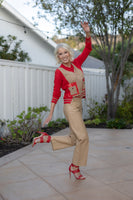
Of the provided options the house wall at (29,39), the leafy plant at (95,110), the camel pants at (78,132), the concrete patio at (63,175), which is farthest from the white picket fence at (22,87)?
the house wall at (29,39)

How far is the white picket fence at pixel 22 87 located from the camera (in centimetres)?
696

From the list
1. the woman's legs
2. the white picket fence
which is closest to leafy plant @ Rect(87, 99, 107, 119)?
the white picket fence

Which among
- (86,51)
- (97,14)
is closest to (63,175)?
(86,51)

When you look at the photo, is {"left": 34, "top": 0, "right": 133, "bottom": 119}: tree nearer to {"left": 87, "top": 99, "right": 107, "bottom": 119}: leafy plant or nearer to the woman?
{"left": 87, "top": 99, "right": 107, "bottom": 119}: leafy plant

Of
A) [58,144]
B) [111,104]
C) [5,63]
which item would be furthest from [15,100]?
[111,104]

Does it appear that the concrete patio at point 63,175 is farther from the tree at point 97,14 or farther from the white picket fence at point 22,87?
the tree at point 97,14

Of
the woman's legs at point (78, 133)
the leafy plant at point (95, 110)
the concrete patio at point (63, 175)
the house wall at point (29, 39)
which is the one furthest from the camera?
the house wall at point (29, 39)

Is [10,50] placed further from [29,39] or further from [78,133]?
[78,133]

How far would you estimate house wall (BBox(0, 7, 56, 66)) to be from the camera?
471 inches

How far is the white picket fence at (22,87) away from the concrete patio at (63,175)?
131cm

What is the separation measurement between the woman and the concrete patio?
0.33m

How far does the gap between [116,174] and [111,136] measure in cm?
336

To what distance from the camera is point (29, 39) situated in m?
12.9

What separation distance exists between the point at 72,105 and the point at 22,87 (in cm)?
383
